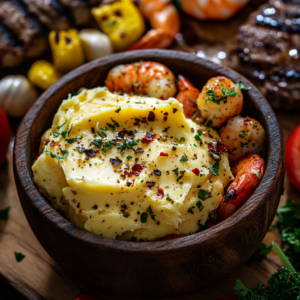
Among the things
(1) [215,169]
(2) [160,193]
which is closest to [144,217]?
(2) [160,193]

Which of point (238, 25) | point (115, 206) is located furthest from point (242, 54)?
point (115, 206)

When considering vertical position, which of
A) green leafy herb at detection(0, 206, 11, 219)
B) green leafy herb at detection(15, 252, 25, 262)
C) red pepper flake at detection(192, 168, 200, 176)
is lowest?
green leafy herb at detection(15, 252, 25, 262)

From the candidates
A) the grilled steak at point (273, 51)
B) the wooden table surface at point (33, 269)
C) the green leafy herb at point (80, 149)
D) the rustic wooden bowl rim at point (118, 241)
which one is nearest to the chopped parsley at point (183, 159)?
the rustic wooden bowl rim at point (118, 241)

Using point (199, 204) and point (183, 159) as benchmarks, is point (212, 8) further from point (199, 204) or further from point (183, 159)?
point (199, 204)

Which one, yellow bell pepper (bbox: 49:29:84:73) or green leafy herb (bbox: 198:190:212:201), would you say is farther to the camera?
yellow bell pepper (bbox: 49:29:84:73)

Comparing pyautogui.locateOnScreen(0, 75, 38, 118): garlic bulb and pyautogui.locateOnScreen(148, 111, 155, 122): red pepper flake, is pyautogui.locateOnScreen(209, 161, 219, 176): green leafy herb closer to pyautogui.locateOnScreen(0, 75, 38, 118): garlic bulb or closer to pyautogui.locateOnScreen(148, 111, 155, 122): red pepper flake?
pyautogui.locateOnScreen(148, 111, 155, 122): red pepper flake

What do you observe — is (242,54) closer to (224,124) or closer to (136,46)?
(136,46)

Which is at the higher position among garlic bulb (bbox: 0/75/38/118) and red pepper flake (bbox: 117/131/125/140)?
red pepper flake (bbox: 117/131/125/140)

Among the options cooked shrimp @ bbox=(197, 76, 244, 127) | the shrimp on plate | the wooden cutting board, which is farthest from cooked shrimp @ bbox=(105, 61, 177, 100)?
the wooden cutting board
